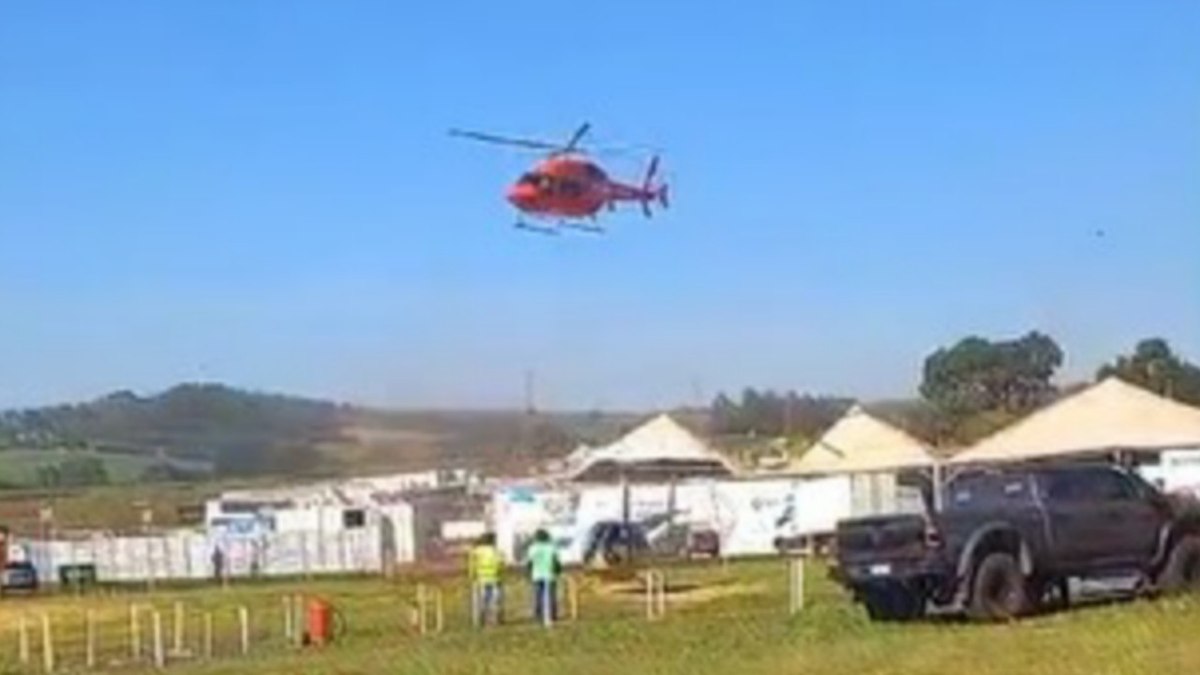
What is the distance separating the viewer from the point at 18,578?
92812 millimetres

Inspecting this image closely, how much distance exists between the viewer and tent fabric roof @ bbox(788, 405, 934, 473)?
9388cm

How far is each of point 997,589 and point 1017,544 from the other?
0.60m

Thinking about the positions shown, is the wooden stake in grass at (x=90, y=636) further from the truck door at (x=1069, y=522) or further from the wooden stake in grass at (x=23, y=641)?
the truck door at (x=1069, y=522)

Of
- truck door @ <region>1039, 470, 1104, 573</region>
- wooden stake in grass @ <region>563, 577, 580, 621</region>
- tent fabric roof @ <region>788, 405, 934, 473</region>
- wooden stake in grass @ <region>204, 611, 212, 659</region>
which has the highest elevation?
tent fabric roof @ <region>788, 405, 934, 473</region>

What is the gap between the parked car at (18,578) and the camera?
90.7 metres

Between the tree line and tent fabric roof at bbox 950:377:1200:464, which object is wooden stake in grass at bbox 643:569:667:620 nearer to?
tent fabric roof at bbox 950:377:1200:464

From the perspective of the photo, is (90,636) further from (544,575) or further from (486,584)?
(544,575)

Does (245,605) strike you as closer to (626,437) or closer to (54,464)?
(626,437)

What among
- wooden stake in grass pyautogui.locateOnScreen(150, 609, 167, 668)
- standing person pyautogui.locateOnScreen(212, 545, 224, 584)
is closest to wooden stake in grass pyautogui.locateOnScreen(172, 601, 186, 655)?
wooden stake in grass pyautogui.locateOnScreen(150, 609, 167, 668)

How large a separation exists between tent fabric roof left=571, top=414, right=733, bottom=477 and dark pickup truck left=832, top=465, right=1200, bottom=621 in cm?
8348

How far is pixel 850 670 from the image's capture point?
2291 centimetres

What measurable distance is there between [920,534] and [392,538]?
73153 millimetres

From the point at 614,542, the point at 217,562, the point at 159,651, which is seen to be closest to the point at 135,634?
the point at 159,651

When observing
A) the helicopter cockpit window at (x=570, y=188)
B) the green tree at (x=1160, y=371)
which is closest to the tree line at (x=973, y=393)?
the green tree at (x=1160, y=371)
